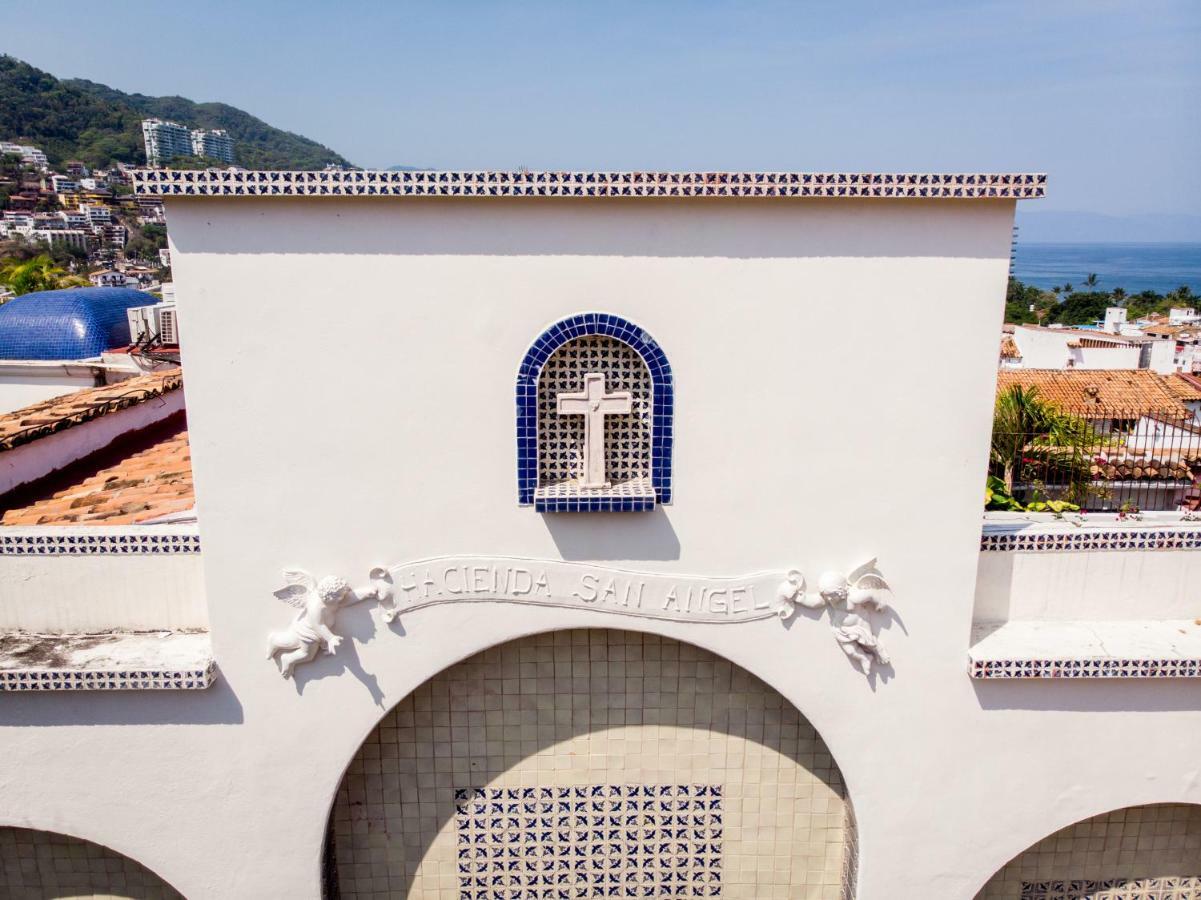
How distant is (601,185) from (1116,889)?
5.65 m

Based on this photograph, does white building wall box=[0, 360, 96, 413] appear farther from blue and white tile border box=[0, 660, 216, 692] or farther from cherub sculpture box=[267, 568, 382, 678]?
cherub sculpture box=[267, 568, 382, 678]

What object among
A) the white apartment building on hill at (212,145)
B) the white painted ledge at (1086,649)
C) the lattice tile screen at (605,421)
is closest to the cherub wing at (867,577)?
the white painted ledge at (1086,649)

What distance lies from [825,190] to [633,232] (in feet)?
3.25

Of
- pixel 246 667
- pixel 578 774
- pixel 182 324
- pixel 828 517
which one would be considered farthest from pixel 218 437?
pixel 828 517

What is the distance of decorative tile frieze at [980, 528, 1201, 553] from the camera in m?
5.01

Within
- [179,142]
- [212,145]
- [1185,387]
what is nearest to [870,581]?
[1185,387]

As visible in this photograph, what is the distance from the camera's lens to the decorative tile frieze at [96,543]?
4.79m

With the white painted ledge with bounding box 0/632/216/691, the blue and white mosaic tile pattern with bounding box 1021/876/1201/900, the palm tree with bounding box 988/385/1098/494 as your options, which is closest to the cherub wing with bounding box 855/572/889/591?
the palm tree with bounding box 988/385/1098/494

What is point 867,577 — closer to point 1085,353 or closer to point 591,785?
point 591,785

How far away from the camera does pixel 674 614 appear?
4.72 metres

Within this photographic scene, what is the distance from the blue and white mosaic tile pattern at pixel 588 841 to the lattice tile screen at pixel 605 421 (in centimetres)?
215

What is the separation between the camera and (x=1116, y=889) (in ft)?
18.3

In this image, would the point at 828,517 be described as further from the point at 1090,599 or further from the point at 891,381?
the point at 1090,599

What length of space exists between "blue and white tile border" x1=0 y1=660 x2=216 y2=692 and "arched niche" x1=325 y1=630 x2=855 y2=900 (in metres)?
1.18
